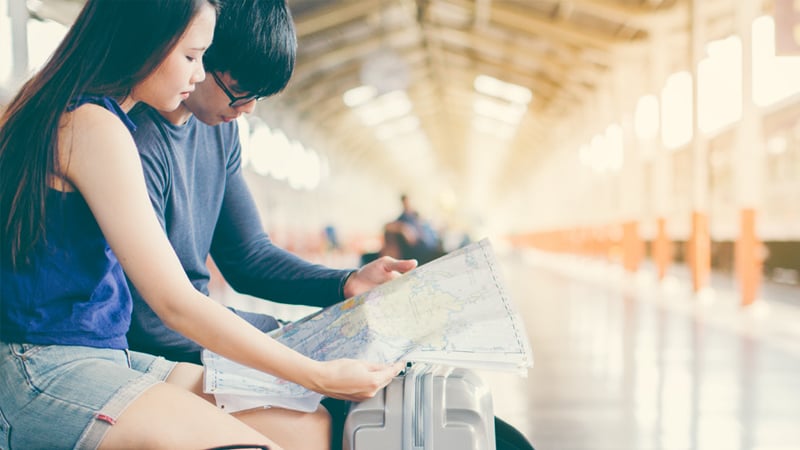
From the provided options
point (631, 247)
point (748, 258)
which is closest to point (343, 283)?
point (748, 258)

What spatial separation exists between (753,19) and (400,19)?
1023 cm

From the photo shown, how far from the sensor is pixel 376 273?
60.1 inches

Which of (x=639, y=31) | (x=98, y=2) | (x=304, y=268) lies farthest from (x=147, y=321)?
(x=639, y=31)

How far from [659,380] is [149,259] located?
3.52 m

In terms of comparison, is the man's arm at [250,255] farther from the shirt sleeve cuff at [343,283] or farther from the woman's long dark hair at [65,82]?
the woman's long dark hair at [65,82]

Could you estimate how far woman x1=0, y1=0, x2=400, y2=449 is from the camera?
103 centimetres

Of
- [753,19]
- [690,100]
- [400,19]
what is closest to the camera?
[753,19]

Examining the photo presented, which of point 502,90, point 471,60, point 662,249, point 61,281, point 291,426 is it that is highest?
point 471,60

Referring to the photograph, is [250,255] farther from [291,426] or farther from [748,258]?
[748,258]

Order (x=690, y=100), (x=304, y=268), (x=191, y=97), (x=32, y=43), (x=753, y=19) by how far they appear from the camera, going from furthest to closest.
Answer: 1. (x=690, y=100)
2. (x=753, y=19)
3. (x=32, y=43)
4. (x=304, y=268)
5. (x=191, y=97)

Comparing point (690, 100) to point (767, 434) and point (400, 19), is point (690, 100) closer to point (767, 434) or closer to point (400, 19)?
point (767, 434)

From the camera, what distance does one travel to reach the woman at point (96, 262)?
1031 millimetres

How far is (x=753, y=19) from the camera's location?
834 cm

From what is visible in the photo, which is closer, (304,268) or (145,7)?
(145,7)
